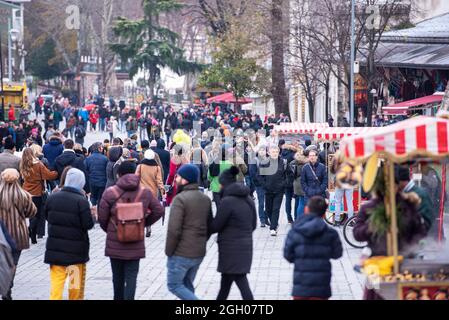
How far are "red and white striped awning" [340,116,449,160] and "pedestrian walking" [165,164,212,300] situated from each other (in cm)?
187

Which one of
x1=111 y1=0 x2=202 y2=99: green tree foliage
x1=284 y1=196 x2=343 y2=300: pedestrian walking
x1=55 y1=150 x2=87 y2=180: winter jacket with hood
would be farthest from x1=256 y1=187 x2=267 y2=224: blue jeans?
x1=111 y1=0 x2=202 y2=99: green tree foliage

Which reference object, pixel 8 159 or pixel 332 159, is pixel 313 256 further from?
pixel 332 159

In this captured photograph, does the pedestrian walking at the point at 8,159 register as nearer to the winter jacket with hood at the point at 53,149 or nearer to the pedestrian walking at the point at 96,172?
the pedestrian walking at the point at 96,172

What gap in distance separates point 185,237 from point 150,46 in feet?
185

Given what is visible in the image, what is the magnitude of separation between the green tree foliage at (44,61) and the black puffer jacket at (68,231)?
86206mm

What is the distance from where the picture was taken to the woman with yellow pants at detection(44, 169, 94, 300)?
11.3 metres

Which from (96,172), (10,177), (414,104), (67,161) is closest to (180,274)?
(10,177)

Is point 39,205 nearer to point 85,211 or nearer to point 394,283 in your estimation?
point 85,211

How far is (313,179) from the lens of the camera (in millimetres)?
18625

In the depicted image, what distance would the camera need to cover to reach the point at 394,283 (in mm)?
9602

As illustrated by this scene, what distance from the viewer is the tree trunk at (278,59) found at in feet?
135

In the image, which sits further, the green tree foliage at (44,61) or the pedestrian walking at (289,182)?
the green tree foliage at (44,61)

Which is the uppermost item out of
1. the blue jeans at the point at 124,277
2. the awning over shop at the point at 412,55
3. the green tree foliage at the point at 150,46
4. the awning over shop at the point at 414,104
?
the green tree foliage at the point at 150,46

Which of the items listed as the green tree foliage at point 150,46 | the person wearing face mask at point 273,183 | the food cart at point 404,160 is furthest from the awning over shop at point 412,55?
the green tree foliage at point 150,46
